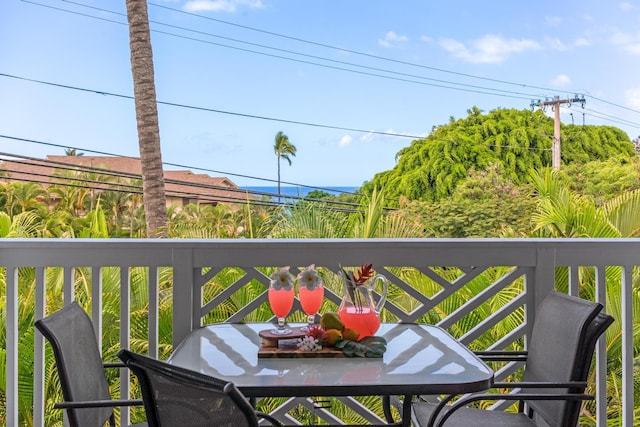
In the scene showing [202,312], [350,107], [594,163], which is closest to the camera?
[202,312]

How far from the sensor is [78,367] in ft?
6.08

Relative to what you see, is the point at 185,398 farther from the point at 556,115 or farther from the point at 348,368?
the point at 556,115

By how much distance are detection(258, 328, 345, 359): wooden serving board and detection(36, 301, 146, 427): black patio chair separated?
365 millimetres

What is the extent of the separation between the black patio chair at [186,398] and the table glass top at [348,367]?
214 mm

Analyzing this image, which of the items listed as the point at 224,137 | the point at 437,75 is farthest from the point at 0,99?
the point at 437,75

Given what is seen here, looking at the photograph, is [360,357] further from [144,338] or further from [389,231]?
[389,231]

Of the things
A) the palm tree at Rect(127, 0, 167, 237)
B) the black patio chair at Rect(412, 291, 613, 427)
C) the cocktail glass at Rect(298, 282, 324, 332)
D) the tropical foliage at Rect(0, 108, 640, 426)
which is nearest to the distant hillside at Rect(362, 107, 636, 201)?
the tropical foliage at Rect(0, 108, 640, 426)

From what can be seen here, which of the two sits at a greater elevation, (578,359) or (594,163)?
(594,163)

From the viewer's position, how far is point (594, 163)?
20156mm

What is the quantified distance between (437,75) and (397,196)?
7394 mm

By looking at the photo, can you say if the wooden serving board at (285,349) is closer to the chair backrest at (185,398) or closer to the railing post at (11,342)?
the chair backrest at (185,398)

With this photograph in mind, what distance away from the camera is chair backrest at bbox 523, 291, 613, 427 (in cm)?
189

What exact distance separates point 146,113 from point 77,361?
7.72 meters

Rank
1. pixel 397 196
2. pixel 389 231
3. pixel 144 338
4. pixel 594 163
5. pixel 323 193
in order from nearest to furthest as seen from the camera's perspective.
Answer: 1. pixel 144 338
2. pixel 389 231
3. pixel 594 163
4. pixel 397 196
5. pixel 323 193
